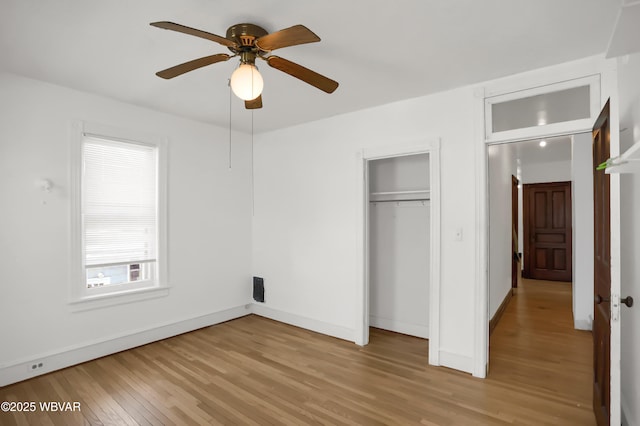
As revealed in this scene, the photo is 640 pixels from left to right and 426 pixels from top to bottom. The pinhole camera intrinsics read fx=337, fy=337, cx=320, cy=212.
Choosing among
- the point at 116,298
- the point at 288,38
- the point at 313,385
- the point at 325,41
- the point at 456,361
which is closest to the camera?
the point at 288,38

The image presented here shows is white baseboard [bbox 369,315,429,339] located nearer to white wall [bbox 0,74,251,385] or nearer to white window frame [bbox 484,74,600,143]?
white wall [bbox 0,74,251,385]

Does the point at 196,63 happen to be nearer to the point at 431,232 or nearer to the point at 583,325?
the point at 431,232

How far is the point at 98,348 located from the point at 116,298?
515 mm

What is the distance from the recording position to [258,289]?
16.5 ft

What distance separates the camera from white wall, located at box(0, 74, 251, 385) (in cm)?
302

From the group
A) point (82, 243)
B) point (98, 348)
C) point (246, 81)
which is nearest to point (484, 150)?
point (246, 81)

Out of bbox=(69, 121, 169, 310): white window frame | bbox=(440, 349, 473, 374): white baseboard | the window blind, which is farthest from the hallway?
the window blind

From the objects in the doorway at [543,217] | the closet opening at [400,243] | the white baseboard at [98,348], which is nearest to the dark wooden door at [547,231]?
the doorway at [543,217]

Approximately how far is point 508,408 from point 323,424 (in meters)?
1.43

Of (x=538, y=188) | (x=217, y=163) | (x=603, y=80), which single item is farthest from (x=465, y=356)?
(x=538, y=188)

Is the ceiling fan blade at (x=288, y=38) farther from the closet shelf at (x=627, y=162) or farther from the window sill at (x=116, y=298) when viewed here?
the window sill at (x=116, y=298)

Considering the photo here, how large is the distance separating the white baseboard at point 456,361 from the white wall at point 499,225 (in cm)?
155

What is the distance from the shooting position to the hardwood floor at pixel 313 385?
2494mm

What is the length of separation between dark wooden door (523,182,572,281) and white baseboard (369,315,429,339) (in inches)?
205
